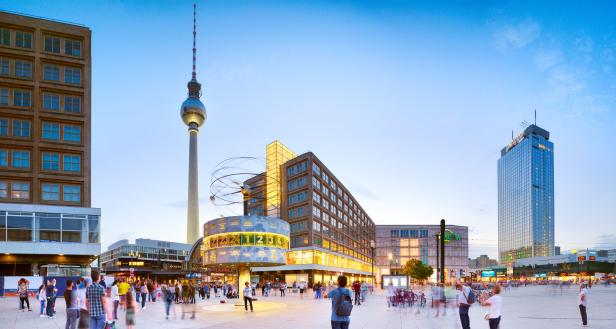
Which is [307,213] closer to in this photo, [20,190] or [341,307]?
[20,190]

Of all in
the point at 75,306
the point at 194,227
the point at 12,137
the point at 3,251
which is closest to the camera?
the point at 75,306

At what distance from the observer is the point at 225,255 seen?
33.4 meters

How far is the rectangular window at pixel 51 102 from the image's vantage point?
58625mm

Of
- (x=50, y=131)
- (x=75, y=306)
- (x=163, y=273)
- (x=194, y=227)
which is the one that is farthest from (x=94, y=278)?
(x=194, y=227)

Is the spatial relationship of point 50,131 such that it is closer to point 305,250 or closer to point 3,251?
point 3,251

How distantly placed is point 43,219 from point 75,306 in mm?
45533

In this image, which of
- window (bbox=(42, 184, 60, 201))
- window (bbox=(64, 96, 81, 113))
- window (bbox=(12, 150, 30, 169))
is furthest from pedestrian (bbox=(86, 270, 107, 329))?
window (bbox=(64, 96, 81, 113))

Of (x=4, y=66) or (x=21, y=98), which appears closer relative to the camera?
(x=4, y=66)

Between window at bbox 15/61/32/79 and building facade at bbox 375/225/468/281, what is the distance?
14126cm

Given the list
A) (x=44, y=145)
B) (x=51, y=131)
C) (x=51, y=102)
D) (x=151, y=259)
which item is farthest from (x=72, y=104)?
(x=151, y=259)

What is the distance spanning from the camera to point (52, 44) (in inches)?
2357

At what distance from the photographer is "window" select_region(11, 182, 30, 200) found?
55.5 meters

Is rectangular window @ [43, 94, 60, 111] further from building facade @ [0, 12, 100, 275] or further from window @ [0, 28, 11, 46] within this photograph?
window @ [0, 28, 11, 46]

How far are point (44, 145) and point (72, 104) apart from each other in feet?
20.3
